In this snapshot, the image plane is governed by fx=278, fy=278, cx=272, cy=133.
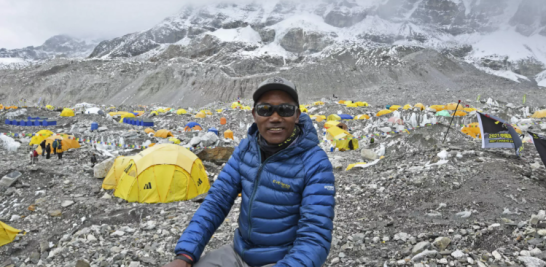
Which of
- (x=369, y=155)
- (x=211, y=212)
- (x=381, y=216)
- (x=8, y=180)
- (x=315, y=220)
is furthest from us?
(x=369, y=155)

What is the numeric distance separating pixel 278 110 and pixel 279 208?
70cm

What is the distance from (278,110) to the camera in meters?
1.99

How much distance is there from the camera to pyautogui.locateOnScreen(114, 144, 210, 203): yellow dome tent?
7125 millimetres

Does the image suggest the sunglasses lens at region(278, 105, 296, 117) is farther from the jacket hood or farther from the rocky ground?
the rocky ground

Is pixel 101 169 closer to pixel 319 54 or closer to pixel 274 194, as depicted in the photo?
pixel 274 194

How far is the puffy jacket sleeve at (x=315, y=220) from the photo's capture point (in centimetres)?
169

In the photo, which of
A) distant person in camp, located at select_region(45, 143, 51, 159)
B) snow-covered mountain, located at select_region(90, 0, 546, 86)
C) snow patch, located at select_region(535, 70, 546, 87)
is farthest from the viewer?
snow-covered mountain, located at select_region(90, 0, 546, 86)

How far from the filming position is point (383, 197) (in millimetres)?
5688

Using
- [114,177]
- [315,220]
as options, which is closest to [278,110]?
[315,220]

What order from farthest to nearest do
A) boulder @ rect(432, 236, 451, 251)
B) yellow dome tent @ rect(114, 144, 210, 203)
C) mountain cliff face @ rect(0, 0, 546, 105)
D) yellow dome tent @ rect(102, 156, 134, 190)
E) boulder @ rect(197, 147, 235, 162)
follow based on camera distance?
1. mountain cliff face @ rect(0, 0, 546, 105)
2. boulder @ rect(197, 147, 235, 162)
3. yellow dome tent @ rect(102, 156, 134, 190)
4. yellow dome tent @ rect(114, 144, 210, 203)
5. boulder @ rect(432, 236, 451, 251)

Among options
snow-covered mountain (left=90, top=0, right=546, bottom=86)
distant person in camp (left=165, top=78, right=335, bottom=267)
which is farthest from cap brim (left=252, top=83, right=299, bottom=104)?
snow-covered mountain (left=90, top=0, right=546, bottom=86)

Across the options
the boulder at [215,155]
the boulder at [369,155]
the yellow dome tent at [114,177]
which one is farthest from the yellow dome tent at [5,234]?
the boulder at [369,155]

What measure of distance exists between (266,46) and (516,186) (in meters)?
108

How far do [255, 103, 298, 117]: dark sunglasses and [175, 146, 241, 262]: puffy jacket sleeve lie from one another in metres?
0.49
